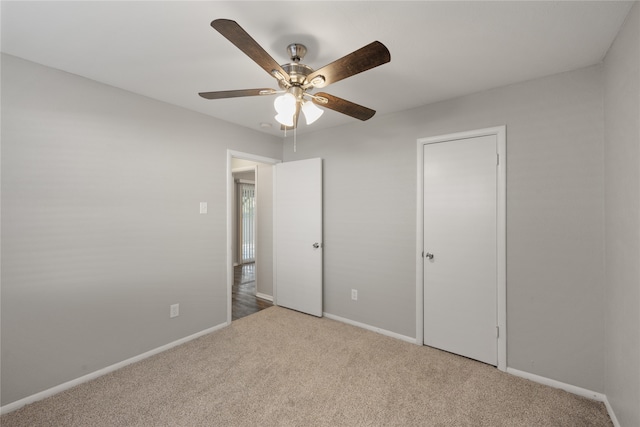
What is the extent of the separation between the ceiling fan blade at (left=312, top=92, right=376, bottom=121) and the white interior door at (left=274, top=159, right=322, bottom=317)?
160 cm

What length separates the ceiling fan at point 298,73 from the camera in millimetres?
1179

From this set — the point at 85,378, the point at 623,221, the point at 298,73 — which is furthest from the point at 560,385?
the point at 85,378

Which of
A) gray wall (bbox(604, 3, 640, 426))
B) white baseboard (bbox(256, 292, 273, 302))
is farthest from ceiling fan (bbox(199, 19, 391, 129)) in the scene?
white baseboard (bbox(256, 292, 273, 302))

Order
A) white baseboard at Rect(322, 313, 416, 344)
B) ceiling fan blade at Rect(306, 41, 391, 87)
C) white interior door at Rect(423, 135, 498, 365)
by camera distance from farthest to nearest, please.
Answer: white baseboard at Rect(322, 313, 416, 344) → white interior door at Rect(423, 135, 498, 365) → ceiling fan blade at Rect(306, 41, 391, 87)

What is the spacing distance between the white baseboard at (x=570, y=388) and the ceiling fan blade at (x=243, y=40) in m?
2.90

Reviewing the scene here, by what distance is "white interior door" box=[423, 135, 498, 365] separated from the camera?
2.38 m

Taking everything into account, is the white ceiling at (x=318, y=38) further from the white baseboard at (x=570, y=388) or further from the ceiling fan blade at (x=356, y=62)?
the white baseboard at (x=570, y=388)

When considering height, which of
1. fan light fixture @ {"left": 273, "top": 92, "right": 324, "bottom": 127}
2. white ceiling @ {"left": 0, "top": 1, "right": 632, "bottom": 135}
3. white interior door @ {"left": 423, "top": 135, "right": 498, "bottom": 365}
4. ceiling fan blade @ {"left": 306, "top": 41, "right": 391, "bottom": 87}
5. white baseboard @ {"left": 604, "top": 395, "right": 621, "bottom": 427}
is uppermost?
white ceiling @ {"left": 0, "top": 1, "right": 632, "bottom": 135}

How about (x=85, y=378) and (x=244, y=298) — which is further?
(x=244, y=298)

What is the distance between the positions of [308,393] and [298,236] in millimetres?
1933

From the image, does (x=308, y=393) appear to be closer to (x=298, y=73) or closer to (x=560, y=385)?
(x=560, y=385)

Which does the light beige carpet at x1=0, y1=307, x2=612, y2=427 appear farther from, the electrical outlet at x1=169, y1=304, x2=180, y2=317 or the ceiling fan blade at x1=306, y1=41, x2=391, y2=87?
the ceiling fan blade at x1=306, y1=41, x2=391, y2=87

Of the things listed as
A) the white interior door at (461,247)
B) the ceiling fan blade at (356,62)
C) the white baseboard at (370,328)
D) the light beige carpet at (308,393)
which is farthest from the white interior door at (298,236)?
the ceiling fan blade at (356,62)

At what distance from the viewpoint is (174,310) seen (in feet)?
8.96
